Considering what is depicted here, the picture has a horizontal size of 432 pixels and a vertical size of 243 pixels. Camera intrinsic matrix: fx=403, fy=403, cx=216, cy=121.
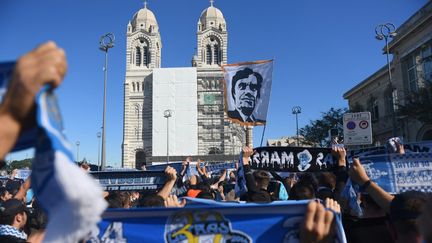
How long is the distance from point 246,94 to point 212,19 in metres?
67.5

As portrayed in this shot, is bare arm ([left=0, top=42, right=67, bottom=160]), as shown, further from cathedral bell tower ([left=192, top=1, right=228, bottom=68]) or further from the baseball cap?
cathedral bell tower ([left=192, top=1, right=228, bottom=68])

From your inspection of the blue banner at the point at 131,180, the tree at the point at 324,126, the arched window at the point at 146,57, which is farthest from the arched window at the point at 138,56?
the blue banner at the point at 131,180

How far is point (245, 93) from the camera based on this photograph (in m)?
9.57

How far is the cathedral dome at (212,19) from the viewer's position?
74250 mm

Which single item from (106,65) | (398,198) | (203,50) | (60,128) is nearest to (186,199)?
(398,198)

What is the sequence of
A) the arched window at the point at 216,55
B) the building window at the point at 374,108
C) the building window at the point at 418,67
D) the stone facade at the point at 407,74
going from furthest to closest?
the arched window at the point at 216,55 < the building window at the point at 374,108 < the stone facade at the point at 407,74 < the building window at the point at 418,67

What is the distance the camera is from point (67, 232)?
1.12 m

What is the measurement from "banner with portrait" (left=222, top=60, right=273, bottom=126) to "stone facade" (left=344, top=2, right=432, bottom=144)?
14556 millimetres

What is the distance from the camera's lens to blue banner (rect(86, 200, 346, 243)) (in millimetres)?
2406

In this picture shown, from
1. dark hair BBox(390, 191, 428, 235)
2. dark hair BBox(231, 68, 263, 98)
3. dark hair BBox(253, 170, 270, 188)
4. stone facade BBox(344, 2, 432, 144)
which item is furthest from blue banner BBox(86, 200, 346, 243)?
stone facade BBox(344, 2, 432, 144)

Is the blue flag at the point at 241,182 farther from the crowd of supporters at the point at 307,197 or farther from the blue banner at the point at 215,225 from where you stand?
the blue banner at the point at 215,225

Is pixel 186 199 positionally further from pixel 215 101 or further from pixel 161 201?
pixel 215 101

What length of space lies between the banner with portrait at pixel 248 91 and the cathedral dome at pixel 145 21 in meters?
67.8

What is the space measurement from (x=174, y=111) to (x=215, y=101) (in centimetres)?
676
